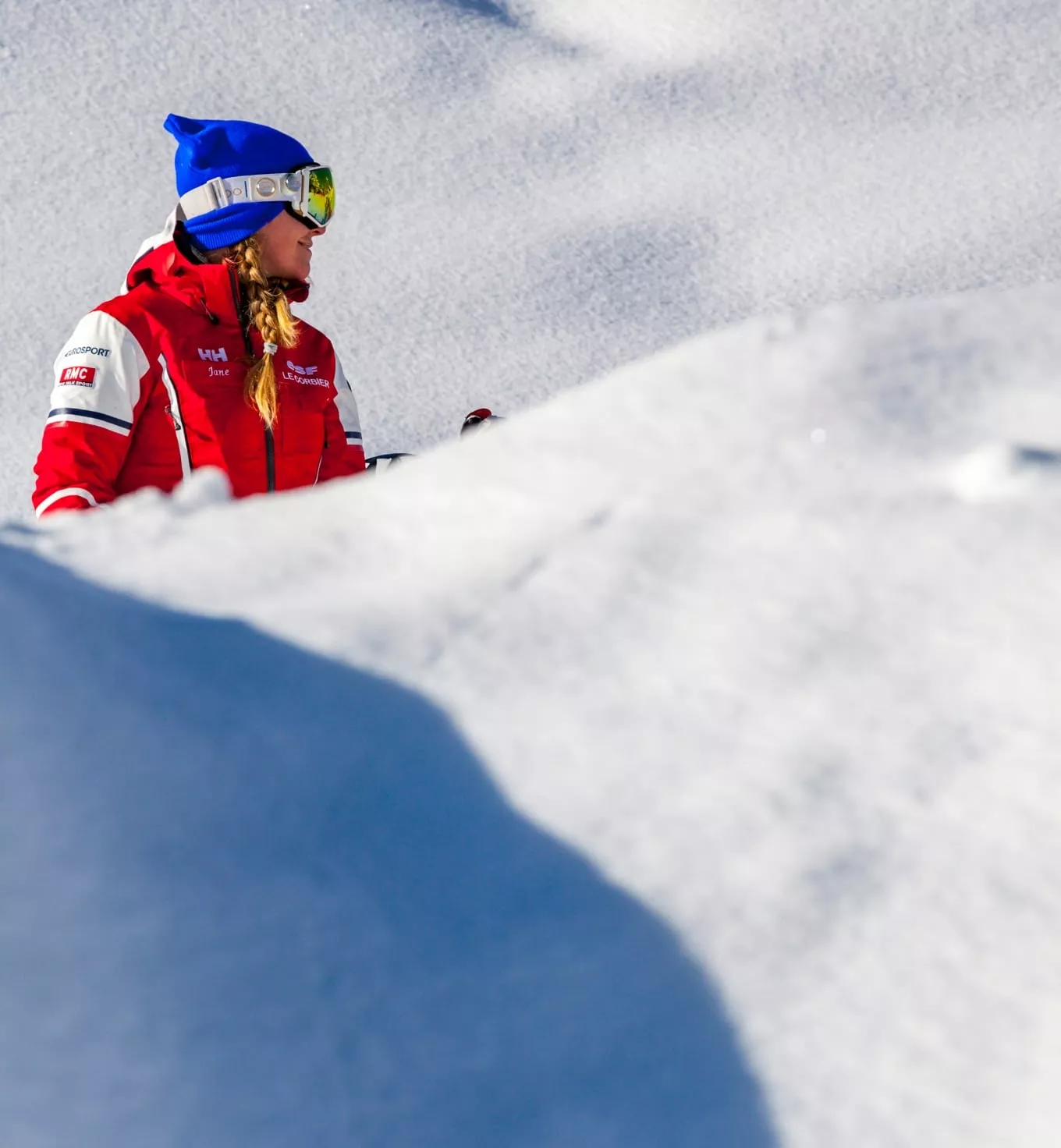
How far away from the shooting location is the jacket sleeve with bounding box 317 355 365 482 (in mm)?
Answer: 2744

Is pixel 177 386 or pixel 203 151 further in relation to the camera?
pixel 203 151

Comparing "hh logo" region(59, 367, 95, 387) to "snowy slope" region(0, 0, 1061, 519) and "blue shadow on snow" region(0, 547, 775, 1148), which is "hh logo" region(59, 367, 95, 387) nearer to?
"blue shadow on snow" region(0, 547, 775, 1148)

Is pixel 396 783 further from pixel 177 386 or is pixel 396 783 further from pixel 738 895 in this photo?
pixel 177 386

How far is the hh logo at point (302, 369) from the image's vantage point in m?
2.63

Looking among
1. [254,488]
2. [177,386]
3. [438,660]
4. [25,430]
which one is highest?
[438,660]

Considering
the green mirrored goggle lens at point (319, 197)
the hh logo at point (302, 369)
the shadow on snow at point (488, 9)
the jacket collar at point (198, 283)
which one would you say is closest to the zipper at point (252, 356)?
the jacket collar at point (198, 283)

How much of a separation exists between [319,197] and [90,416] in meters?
0.66

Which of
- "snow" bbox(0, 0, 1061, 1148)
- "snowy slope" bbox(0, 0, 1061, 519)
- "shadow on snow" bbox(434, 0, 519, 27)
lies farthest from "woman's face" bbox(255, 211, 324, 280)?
"shadow on snow" bbox(434, 0, 519, 27)

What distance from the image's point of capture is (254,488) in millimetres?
2557

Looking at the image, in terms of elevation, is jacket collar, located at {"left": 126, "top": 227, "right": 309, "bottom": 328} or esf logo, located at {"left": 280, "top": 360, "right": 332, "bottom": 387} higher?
jacket collar, located at {"left": 126, "top": 227, "right": 309, "bottom": 328}

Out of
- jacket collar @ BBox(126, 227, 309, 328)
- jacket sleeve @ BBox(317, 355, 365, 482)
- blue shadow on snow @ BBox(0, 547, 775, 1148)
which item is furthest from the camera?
jacket sleeve @ BBox(317, 355, 365, 482)

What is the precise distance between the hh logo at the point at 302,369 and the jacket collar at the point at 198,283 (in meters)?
0.13

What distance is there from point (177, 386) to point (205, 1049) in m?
1.73

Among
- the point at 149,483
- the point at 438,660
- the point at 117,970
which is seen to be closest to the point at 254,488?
the point at 149,483
